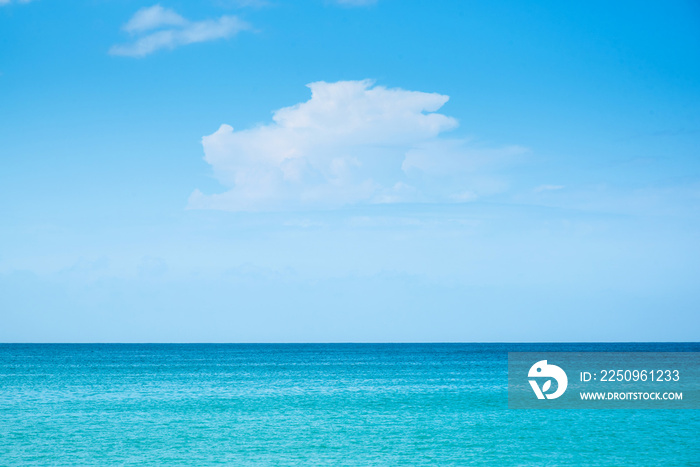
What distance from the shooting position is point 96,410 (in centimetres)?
3034

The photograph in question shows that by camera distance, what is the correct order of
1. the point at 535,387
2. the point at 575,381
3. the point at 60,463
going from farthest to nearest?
the point at 575,381 → the point at 535,387 → the point at 60,463

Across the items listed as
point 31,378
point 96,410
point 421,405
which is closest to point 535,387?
point 421,405

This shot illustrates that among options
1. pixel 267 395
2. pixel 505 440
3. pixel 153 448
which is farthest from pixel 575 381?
pixel 153 448

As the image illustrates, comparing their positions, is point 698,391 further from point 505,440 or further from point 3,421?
point 3,421

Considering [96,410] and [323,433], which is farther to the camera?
[96,410]

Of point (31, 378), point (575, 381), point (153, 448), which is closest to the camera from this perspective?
point (153, 448)

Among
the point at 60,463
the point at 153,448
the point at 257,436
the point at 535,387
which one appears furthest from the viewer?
the point at 535,387

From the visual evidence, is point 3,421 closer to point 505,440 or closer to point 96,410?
point 96,410

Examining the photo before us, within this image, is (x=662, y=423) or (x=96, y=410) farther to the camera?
(x=96, y=410)

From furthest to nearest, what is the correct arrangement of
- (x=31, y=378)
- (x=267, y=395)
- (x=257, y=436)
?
1. (x=31, y=378)
2. (x=267, y=395)
3. (x=257, y=436)

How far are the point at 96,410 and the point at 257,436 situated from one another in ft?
33.8

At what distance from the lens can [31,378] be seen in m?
51.1

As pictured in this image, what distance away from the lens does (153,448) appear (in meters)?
22.0

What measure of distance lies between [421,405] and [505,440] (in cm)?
958
